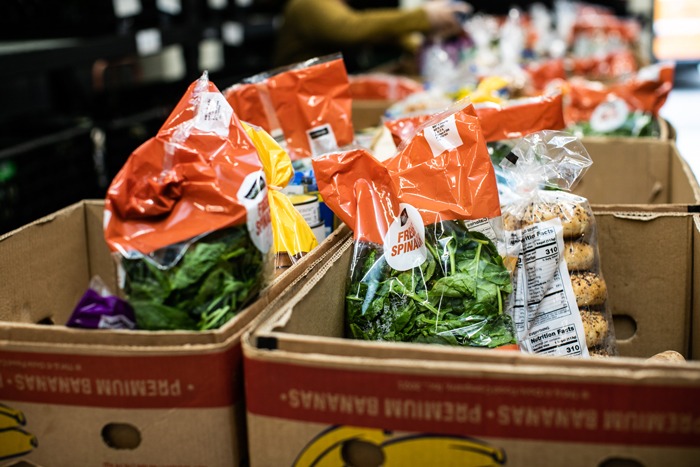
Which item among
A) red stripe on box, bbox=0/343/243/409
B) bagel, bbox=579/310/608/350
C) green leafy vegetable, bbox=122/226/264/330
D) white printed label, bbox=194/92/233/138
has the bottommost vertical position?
bagel, bbox=579/310/608/350

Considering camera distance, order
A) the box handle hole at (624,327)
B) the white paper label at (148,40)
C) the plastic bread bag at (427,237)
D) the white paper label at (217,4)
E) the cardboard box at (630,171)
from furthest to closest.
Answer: the white paper label at (217,4)
the white paper label at (148,40)
the cardboard box at (630,171)
the box handle hole at (624,327)
the plastic bread bag at (427,237)

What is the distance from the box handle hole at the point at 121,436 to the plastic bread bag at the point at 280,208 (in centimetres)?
38

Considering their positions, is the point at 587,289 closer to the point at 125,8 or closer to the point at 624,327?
the point at 624,327

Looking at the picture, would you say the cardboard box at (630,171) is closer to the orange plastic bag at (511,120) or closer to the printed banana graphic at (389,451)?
the orange plastic bag at (511,120)

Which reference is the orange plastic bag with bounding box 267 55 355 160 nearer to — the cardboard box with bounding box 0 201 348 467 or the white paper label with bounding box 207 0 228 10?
the cardboard box with bounding box 0 201 348 467

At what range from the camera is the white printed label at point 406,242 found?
110 cm

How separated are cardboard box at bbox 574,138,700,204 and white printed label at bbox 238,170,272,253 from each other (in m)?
1.17

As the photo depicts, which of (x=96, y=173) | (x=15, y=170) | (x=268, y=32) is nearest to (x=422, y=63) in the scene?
(x=268, y=32)

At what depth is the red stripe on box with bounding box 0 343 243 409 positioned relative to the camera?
0.83 meters

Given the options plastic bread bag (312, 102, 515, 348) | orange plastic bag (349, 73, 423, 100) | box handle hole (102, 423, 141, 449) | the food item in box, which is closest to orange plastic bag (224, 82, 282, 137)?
the food item in box

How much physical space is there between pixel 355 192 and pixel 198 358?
0.43 metres

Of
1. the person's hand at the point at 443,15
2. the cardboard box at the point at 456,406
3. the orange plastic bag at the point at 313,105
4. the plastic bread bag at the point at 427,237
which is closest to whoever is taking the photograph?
the cardboard box at the point at 456,406

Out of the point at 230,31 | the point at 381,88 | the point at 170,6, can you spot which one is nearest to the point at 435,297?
the point at 381,88

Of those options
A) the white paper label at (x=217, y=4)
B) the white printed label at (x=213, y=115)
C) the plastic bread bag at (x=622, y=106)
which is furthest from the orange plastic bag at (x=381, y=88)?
the white printed label at (x=213, y=115)
